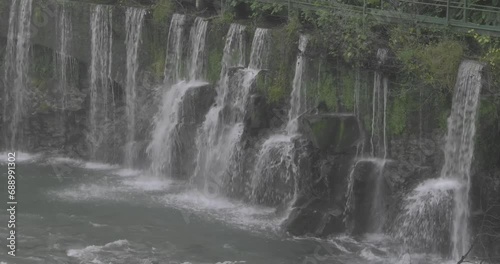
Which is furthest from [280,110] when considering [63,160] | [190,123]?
[63,160]

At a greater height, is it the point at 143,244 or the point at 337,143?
the point at 337,143

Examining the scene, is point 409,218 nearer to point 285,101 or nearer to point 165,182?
point 285,101

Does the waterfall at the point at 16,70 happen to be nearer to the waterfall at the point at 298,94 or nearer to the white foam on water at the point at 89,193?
the white foam on water at the point at 89,193

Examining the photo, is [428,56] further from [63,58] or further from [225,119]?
[63,58]

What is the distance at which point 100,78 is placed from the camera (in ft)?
104

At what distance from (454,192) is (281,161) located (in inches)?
208

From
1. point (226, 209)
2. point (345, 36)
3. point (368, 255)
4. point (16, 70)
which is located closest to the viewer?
point (368, 255)

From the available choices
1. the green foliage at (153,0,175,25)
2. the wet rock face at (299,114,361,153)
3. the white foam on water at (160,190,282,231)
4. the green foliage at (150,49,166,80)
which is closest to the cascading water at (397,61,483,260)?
the wet rock face at (299,114,361,153)

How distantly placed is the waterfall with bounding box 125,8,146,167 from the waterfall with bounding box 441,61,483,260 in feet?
38.7

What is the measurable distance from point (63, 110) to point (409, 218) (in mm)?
13937

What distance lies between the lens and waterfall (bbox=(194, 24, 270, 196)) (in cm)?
2759

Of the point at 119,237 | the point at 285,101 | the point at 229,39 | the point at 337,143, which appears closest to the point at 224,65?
the point at 229,39

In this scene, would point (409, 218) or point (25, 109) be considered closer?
point (409, 218)

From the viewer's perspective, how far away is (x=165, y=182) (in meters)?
29.3
